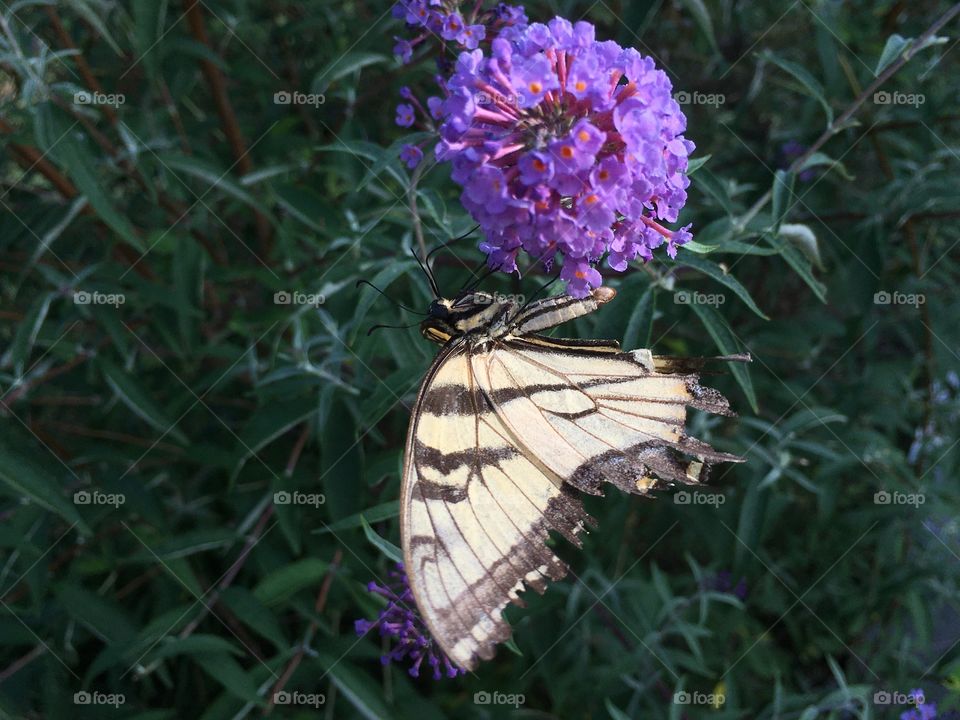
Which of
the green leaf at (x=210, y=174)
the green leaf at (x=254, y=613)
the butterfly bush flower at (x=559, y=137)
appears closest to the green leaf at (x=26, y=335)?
the green leaf at (x=210, y=174)

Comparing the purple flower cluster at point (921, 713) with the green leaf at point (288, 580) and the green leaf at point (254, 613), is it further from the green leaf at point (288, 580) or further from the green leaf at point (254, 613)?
the green leaf at point (254, 613)

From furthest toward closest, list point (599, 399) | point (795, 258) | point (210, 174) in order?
point (210, 174), point (795, 258), point (599, 399)

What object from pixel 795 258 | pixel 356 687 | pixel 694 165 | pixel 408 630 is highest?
pixel 694 165

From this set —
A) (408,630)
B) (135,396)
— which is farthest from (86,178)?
(408,630)

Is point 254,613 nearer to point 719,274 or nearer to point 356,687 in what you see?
point 356,687

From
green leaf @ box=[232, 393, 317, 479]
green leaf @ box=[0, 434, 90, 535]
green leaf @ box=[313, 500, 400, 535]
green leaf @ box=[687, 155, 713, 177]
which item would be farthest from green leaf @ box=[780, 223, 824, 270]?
green leaf @ box=[0, 434, 90, 535]

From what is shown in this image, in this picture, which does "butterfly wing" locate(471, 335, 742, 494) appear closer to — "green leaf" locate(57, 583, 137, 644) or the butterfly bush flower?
the butterfly bush flower

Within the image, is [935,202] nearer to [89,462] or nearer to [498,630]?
[498,630]

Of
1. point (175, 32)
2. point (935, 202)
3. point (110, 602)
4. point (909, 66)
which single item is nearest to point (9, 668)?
point (110, 602)
